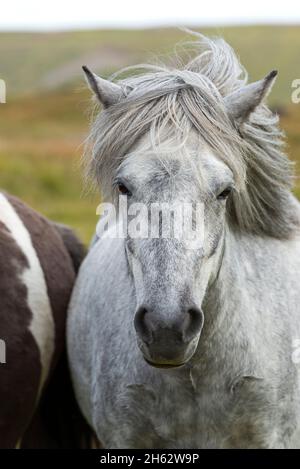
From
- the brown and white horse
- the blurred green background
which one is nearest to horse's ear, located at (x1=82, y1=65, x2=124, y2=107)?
the blurred green background

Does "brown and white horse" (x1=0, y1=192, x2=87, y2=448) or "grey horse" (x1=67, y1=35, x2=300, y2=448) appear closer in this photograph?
"grey horse" (x1=67, y1=35, x2=300, y2=448)

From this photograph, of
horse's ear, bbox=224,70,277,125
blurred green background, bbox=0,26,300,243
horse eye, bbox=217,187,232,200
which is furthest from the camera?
blurred green background, bbox=0,26,300,243

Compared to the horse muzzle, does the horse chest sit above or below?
below

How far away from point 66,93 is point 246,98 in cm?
6077

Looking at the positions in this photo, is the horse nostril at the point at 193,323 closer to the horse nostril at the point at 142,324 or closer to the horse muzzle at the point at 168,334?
the horse muzzle at the point at 168,334

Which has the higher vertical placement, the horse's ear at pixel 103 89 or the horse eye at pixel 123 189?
the horse's ear at pixel 103 89

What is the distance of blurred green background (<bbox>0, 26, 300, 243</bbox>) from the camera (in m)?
17.8

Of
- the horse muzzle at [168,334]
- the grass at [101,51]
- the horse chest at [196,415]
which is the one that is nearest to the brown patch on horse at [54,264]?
the horse chest at [196,415]

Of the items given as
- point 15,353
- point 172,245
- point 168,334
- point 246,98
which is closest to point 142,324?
point 168,334

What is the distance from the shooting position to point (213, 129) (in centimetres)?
355

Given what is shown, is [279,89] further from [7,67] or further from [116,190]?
[116,190]

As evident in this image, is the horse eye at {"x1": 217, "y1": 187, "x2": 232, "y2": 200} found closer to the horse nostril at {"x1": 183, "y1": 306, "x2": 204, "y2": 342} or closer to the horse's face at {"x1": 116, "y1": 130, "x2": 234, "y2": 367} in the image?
the horse's face at {"x1": 116, "y1": 130, "x2": 234, "y2": 367}

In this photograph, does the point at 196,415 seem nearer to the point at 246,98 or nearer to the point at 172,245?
the point at 172,245

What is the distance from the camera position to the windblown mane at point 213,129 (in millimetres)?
3596
